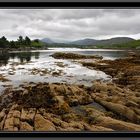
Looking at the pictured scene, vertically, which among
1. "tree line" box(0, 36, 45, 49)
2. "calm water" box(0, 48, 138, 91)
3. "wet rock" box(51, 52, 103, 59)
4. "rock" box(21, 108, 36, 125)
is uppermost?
"tree line" box(0, 36, 45, 49)

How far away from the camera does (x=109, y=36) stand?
2.19m

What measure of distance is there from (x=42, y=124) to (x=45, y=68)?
0.43 metres

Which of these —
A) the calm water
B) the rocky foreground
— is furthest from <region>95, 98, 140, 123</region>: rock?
the calm water

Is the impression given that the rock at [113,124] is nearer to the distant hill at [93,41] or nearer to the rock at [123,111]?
the rock at [123,111]

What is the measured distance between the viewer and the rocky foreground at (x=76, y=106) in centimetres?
201

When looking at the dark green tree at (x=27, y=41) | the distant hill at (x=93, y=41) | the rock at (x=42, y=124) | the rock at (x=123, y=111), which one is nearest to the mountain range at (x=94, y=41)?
the distant hill at (x=93, y=41)

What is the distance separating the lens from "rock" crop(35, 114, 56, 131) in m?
2.02

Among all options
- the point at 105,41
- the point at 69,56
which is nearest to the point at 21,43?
the point at 69,56

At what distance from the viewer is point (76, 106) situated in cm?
205

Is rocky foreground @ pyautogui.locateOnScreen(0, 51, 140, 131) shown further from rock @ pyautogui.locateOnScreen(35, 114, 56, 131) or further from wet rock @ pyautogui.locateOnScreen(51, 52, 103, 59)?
wet rock @ pyautogui.locateOnScreen(51, 52, 103, 59)

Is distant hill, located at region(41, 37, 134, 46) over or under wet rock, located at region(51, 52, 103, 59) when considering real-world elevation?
over

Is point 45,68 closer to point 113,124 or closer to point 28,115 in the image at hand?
point 28,115

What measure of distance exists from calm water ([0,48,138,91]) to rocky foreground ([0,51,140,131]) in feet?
0.15

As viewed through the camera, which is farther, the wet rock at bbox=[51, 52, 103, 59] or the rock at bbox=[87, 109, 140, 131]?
the wet rock at bbox=[51, 52, 103, 59]
